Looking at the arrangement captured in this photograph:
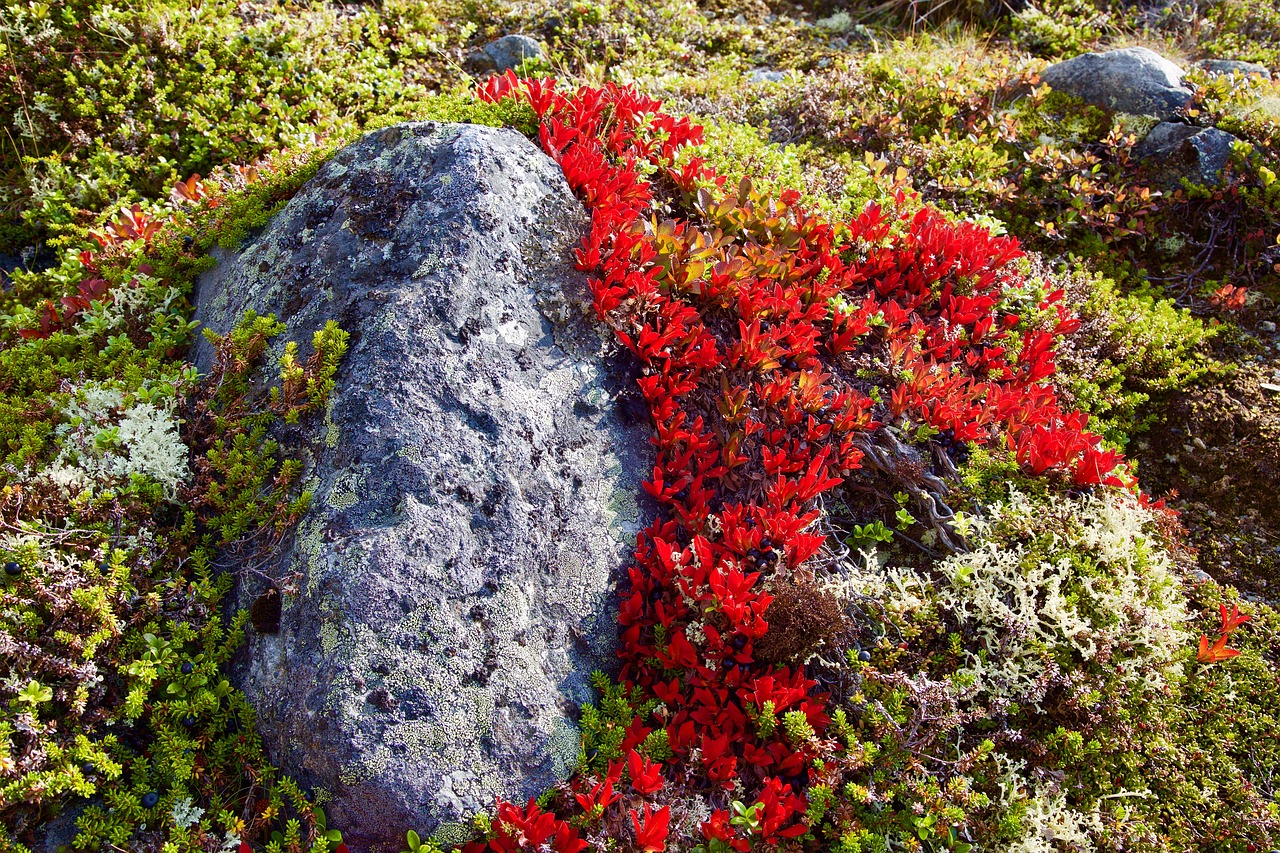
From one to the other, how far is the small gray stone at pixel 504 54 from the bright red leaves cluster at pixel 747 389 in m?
2.45

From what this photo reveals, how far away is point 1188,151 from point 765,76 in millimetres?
3985

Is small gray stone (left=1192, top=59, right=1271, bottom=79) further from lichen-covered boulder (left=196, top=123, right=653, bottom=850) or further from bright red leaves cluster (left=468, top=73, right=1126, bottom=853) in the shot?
lichen-covered boulder (left=196, top=123, right=653, bottom=850)

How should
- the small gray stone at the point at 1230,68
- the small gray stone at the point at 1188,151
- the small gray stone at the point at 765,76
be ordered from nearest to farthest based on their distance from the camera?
1. the small gray stone at the point at 1188,151
2. the small gray stone at the point at 1230,68
3. the small gray stone at the point at 765,76

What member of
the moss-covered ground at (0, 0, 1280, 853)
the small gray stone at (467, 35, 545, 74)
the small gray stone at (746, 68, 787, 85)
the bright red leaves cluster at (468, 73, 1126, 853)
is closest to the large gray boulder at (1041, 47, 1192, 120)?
Result: the moss-covered ground at (0, 0, 1280, 853)

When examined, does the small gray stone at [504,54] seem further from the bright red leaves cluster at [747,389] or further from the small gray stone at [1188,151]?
the small gray stone at [1188,151]

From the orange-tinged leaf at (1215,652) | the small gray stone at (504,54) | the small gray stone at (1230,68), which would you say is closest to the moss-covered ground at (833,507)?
the orange-tinged leaf at (1215,652)

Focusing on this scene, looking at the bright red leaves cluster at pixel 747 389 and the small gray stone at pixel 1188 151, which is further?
the small gray stone at pixel 1188 151

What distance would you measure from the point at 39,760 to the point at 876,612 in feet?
11.1

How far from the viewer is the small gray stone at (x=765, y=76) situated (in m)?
7.76

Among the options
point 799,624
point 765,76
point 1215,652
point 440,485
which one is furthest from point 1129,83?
point 440,485

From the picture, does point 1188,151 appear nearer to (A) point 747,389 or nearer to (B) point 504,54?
(A) point 747,389

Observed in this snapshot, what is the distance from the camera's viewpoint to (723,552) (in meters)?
3.57

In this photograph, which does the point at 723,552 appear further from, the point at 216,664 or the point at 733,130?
the point at 733,130

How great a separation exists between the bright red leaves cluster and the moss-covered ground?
271mm
